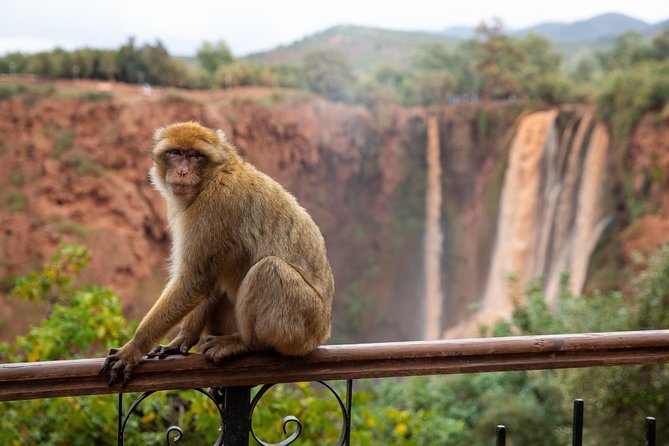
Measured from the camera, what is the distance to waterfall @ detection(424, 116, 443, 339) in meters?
20.2

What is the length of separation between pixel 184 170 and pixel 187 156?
2.9 inches

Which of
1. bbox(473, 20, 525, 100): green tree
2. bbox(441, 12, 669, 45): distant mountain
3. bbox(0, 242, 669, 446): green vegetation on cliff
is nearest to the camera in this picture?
bbox(0, 242, 669, 446): green vegetation on cliff

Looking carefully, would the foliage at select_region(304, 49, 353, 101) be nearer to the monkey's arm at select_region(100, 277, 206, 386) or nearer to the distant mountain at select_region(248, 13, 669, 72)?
the distant mountain at select_region(248, 13, 669, 72)

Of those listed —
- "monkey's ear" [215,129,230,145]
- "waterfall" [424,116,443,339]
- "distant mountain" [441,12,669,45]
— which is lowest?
"waterfall" [424,116,443,339]

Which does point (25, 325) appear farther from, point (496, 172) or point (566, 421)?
point (496, 172)

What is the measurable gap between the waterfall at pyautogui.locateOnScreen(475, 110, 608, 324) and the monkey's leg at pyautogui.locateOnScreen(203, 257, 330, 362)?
13.3 meters

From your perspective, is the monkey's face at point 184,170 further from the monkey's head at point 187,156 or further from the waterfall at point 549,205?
the waterfall at point 549,205

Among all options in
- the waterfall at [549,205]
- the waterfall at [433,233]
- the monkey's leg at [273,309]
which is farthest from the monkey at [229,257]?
the waterfall at [433,233]

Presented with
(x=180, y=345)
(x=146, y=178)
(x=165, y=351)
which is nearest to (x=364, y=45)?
(x=146, y=178)

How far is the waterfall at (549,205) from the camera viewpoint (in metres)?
15.9

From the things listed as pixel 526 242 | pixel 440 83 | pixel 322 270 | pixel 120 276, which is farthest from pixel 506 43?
pixel 322 270

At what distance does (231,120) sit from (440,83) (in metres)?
7.05

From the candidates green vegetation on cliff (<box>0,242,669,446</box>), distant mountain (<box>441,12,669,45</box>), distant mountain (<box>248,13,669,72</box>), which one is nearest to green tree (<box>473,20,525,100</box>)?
distant mountain (<box>248,13,669,72</box>)

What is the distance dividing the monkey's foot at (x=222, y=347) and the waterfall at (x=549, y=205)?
44.1 feet
